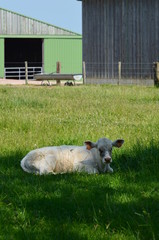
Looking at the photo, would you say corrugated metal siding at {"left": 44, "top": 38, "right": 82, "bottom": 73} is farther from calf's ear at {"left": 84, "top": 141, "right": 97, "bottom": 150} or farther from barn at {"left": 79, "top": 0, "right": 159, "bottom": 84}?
calf's ear at {"left": 84, "top": 141, "right": 97, "bottom": 150}

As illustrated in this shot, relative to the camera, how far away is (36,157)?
Result: 7.75 metres

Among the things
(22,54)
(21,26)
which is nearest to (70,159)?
(21,26)

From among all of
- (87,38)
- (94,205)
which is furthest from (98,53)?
(94,205)

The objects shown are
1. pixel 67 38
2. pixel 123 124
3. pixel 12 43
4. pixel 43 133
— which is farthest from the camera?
pixel 12 43

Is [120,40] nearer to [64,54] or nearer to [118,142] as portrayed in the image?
[64,54]

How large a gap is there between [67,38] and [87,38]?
1351cm

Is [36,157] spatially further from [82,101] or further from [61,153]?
[82,101]

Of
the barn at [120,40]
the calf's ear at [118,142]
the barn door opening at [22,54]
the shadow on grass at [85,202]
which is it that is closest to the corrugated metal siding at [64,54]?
the barn door opening at [22,54]

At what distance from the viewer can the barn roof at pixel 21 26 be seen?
45.9 m

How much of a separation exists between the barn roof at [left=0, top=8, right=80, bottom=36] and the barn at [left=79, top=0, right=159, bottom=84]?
39.1 ft

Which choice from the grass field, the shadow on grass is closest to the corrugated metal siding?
the grass field

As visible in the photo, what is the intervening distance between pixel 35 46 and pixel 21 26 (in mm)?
5863

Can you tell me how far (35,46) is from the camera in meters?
52.2

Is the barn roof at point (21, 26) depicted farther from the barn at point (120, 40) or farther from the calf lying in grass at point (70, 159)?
the calf lying in grass at point (70, 159)
